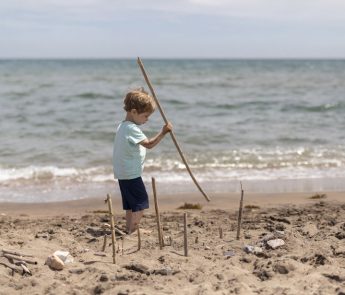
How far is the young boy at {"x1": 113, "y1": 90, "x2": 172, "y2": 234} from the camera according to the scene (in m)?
5.27

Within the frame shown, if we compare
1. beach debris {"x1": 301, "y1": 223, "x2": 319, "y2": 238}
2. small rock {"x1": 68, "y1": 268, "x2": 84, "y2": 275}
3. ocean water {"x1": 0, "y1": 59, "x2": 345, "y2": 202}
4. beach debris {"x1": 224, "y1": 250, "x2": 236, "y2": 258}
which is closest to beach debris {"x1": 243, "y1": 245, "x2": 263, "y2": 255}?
beach debris {"x1": 224, "y1": 250, "x2": 236, "y2": 258}

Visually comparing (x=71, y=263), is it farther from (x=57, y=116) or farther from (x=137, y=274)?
(x=57, y=116)

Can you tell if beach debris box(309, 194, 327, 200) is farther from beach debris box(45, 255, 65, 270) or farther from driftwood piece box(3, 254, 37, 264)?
driftwood piece box(3, 254, 37, 264)

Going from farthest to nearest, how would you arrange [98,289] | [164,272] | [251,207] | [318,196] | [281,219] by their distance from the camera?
[318,196] → [251,207] → [281,219] → [164,272] → [98,289]

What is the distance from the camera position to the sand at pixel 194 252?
390cm

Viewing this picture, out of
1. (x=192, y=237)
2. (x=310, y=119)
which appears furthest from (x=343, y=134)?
(x=192, y=237)

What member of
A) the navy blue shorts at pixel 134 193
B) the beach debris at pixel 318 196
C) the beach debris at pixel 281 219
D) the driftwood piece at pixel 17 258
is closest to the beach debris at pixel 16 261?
the driftwood piece at pixel 17 258

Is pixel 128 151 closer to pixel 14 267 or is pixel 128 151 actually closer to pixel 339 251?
pixel 14 267

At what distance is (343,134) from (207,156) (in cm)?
407

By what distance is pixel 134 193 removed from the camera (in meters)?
5.46

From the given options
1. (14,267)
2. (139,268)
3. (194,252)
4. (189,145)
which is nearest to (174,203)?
(194,252)

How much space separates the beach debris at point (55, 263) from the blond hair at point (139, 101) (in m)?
1.57

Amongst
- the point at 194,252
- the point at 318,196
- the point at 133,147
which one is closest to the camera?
the point at 194,252

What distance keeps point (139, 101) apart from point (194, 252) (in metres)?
1.45
